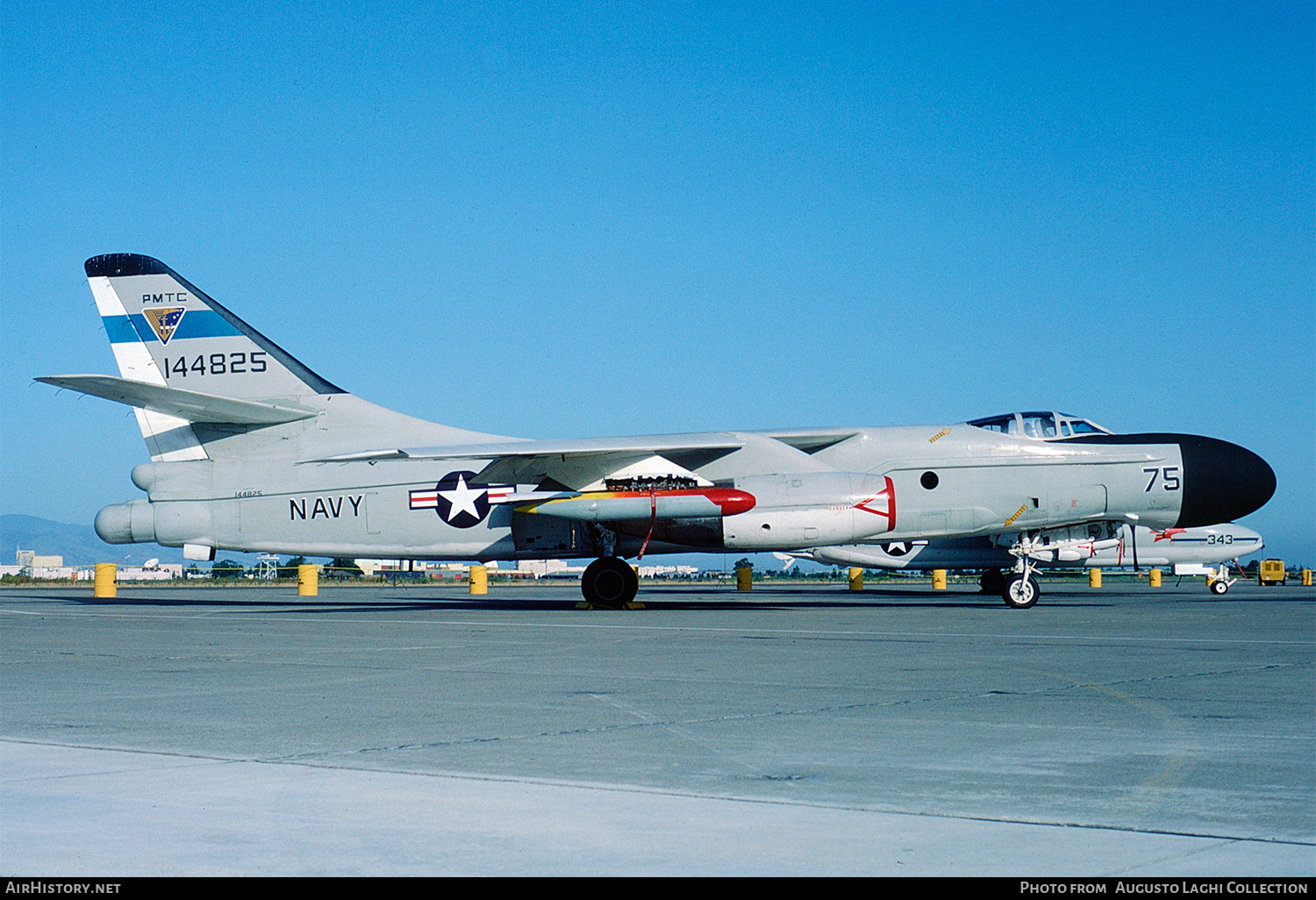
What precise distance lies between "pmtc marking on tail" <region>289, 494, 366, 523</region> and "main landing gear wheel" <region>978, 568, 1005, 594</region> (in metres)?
18.1

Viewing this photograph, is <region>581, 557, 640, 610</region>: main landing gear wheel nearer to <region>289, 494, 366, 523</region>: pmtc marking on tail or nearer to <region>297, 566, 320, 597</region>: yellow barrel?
<region>289, 494, 366, 523</region>: pmtc marking on tail

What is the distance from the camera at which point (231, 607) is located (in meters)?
23.5

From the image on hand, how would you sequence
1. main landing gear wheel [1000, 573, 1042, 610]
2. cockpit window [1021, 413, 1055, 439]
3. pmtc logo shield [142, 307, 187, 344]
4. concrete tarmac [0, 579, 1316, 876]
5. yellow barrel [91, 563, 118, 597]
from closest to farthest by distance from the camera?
concrete tarmac [0, 579, 1316, 876]
cockpit window [1021, 413, 1055, 439]
pmtc logo shield [142, 307, 187, 344]
main landing gear wheel [1000, 573, 1042, 610]
yellow barrel [91, 563, 118, 597]

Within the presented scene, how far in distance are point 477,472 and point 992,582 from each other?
16.8 m

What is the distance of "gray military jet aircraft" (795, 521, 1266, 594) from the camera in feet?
84.0

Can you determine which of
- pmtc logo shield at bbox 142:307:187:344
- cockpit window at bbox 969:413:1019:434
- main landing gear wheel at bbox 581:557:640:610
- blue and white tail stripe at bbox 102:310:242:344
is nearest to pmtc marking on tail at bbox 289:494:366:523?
blue and white tail stripe at bbox 102:310:242:344

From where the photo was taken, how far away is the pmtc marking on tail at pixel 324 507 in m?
20.8

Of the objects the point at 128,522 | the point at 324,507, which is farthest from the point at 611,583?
the point at 128,522

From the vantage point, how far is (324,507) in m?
20.9

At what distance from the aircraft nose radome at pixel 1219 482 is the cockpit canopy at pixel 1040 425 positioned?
60.1 inches

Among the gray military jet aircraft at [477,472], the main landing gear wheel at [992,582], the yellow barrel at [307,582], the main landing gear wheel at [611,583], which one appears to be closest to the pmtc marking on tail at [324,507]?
the gray military jet aircraft at [477,472]

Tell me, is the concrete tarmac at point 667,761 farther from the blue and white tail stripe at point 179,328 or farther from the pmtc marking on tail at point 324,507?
the blue and white tail stripe at point 179,328

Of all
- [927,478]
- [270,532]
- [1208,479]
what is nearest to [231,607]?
[270,532]
